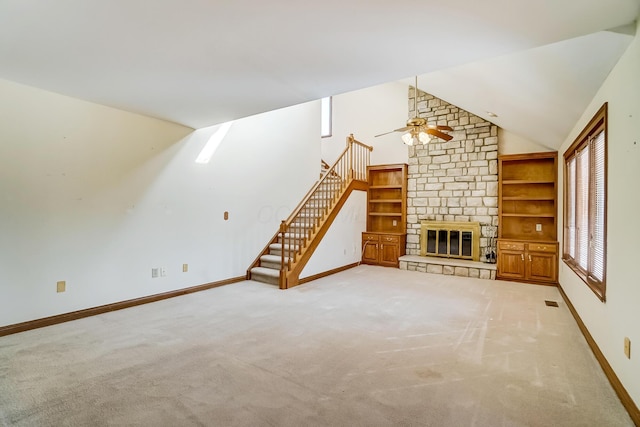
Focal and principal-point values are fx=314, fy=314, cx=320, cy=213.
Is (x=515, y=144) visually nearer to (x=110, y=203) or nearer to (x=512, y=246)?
(x=512, y=246)

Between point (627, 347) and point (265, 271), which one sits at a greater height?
point (627, 347)

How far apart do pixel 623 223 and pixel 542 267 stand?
4.16 m

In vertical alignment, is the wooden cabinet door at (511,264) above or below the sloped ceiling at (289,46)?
below

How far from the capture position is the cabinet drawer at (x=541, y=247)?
5691 mm

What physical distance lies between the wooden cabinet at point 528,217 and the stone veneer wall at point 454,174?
9.5 inches

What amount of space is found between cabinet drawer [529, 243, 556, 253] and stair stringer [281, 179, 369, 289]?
368 centimetres

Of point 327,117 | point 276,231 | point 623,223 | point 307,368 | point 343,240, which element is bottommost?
point 307,368

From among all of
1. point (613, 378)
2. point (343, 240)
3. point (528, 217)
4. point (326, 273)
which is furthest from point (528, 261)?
point (613, 378)

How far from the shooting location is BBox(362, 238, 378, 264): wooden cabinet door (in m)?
7.60

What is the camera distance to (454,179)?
713cm

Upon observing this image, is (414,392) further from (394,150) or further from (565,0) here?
(394,150)

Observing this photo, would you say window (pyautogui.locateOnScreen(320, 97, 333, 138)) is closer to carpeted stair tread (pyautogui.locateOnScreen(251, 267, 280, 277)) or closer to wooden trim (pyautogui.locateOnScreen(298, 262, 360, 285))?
wooden trim (pyautogui.locateOnScreen(298, 262, 360, 285))

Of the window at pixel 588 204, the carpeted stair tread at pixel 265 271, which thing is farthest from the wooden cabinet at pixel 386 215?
the window at pixel 588 204

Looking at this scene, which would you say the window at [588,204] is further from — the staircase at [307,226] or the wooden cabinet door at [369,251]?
the staircase at [307,226]
